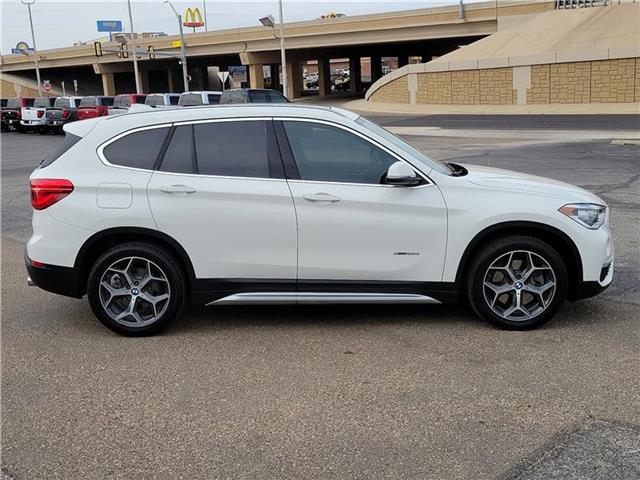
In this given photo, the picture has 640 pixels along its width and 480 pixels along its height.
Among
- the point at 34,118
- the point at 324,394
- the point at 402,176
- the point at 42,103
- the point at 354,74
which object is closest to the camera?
the point at 324,394

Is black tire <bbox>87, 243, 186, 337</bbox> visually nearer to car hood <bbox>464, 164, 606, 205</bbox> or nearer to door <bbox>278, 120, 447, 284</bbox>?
door <bbox>278, 120, 447, 284</bbox>

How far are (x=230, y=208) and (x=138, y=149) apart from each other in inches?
36.1

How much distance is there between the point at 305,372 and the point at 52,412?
62.6 inches

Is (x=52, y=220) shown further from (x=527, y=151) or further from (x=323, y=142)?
(x=527, y=151)

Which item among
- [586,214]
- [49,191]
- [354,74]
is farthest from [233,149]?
[354,74]

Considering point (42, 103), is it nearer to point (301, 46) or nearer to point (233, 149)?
point (301, 46)

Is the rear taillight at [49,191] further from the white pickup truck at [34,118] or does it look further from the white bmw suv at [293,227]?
the white pickup truck at [34,118]

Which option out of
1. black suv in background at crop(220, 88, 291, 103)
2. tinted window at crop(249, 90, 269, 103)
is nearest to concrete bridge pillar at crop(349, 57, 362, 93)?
black suv in background at crop(220, 88, 291, 103)

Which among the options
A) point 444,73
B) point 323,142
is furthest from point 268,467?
point 444,73

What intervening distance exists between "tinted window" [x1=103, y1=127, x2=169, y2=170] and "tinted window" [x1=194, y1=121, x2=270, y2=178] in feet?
1.04

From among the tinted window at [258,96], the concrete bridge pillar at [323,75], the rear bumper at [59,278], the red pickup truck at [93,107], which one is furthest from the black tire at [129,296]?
the concrete bridge pillar at [323,75]

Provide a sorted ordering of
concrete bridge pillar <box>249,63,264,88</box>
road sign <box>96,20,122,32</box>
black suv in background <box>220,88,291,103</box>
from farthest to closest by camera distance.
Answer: road sign <box>96,20,122,32</box> → concrete bridge pillar <box>249,63,264,88</box> → black suv in background <box>220,88,291,103</box>

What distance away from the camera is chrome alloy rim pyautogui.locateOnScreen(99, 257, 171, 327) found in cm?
524

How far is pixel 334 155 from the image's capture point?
5277mm
